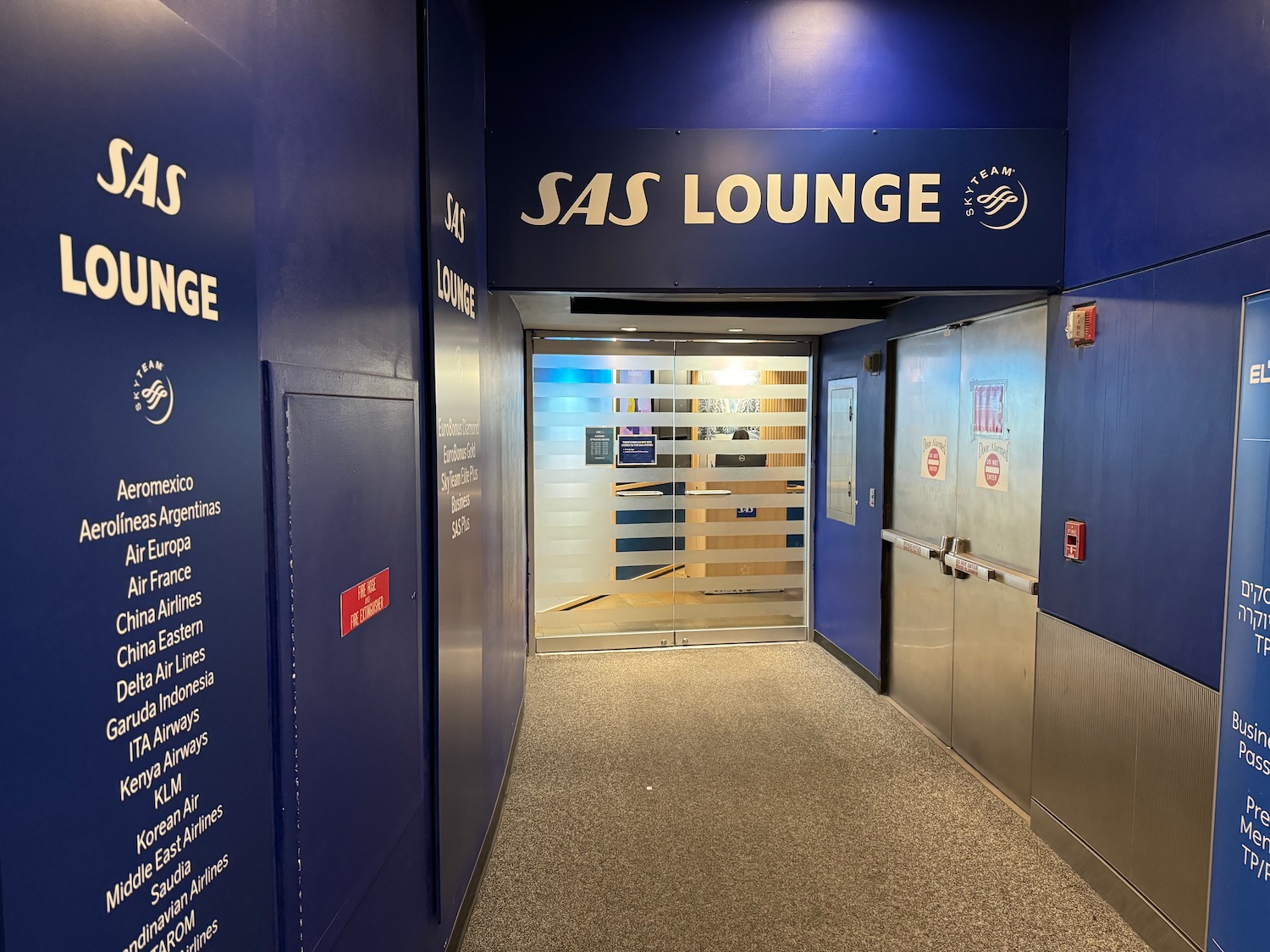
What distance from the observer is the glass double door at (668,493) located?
237 inches

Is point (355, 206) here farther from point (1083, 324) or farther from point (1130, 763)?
point (1130, 763)

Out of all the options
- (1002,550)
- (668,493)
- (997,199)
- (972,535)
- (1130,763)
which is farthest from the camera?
(668,493)

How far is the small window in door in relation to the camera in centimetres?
569

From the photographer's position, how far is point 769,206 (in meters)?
3.41

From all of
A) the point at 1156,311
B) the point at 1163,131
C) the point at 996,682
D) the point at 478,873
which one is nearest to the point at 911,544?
the point at 996,682

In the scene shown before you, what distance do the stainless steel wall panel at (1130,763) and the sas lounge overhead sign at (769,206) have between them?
63.0 inches

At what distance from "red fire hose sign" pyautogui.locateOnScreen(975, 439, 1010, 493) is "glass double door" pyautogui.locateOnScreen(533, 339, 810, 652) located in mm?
2290

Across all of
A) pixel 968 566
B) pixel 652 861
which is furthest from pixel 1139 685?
pixel 652 861

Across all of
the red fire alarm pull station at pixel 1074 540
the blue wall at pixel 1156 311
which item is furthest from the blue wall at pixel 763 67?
the red fire alarm pull station at pixel 1074 540

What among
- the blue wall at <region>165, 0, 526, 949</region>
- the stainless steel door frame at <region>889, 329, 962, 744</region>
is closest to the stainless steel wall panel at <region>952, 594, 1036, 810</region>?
the stainless steel door frame at <region>889, 329, 962, 744</region>

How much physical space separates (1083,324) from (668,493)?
11.3ft

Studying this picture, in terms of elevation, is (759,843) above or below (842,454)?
below

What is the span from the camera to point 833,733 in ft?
15.0

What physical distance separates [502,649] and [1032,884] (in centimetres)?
241
